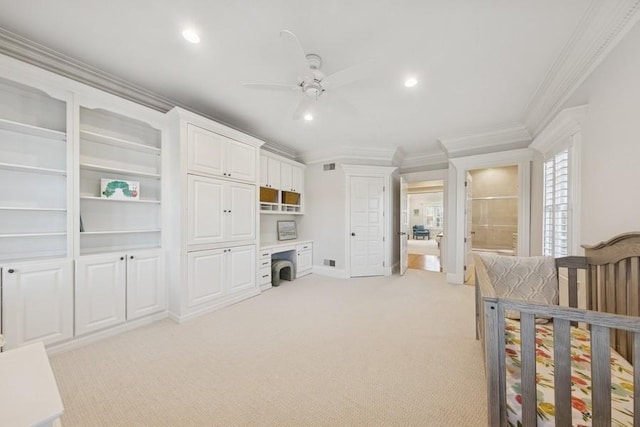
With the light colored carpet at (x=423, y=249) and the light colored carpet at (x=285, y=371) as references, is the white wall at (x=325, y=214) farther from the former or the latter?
the light colored carpet at (x=423, y=249)

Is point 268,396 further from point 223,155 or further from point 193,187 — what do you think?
point 223,155

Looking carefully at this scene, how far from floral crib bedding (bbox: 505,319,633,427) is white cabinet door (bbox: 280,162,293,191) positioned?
3.95 m

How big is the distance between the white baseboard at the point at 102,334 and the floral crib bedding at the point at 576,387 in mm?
3240

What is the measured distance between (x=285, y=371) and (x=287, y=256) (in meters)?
2.92

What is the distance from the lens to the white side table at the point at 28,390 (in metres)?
0.71

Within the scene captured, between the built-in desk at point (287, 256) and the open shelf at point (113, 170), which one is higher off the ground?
the open shelf at point (113, 170)

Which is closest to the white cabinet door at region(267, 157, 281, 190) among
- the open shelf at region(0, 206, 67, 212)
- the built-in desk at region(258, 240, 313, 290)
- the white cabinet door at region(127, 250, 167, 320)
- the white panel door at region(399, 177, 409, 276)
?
the built-in desk at region(258, 240, 313, 290)

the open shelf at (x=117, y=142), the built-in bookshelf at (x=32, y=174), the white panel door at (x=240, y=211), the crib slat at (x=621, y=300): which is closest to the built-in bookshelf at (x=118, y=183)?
the open shelf at (x=117, y=142)

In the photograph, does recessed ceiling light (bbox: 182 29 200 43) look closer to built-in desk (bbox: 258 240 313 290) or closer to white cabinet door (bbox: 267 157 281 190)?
white cabinet door (bbox: 267 157 281 190)

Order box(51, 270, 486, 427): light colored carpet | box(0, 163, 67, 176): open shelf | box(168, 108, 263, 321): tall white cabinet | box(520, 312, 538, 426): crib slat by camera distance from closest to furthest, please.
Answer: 1. box(520, 312, 538, 426): crib slat
2. box(51, 270, 486, 427): light colored carpet
3. box(0, 163, 67, 176): open shelf
4. box(168, 108, 263, 321): tall white cabinet

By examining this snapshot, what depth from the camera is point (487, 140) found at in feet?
13.1

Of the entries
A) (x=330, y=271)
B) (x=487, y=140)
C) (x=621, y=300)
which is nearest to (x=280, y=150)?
Result: (x=330, y=271)

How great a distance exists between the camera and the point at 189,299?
2809 mm

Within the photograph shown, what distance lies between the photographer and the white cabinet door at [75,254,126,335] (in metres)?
2.23
